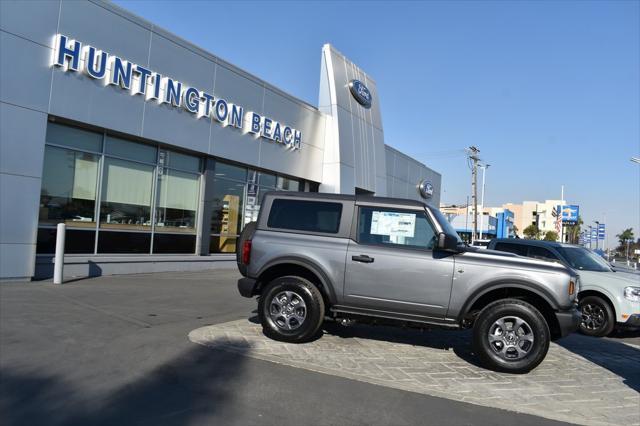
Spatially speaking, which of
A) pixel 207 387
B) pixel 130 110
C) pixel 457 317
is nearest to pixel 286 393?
pixel 207 387

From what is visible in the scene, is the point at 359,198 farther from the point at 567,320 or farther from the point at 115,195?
the point at 115,195

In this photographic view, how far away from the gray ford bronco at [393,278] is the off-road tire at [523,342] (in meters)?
0.01

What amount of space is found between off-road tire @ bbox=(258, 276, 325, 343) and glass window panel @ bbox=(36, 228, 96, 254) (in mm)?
7055

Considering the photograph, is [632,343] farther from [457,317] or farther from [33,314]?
[33,314]

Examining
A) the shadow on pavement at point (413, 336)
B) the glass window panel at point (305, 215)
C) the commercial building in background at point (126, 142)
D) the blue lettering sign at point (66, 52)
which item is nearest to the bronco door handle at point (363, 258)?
the glass window panel at point (305, 215)

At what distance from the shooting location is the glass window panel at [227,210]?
52.9ft

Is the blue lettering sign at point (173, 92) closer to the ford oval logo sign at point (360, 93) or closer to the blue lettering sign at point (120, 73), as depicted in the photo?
the blue lettering sign at point (120, 73)

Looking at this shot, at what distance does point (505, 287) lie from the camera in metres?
5.76

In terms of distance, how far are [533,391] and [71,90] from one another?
35.3 feet

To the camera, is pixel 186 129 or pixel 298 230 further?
pixel 186 129

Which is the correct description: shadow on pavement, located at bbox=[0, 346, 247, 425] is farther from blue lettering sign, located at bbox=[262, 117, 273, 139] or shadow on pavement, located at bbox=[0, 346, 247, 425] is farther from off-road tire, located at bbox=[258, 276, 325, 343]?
blue lettering sign, located at bbox=[262, 117, 273, 139]

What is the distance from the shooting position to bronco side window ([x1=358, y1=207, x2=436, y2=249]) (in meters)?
6.17

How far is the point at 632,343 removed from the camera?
8.48 meters

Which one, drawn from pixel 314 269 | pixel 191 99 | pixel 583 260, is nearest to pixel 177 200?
pixel 191 99
